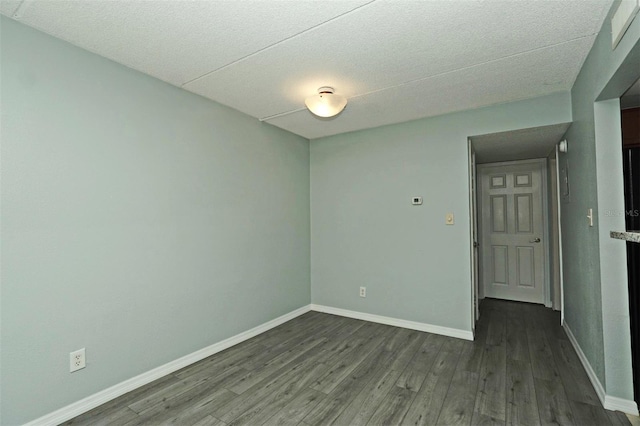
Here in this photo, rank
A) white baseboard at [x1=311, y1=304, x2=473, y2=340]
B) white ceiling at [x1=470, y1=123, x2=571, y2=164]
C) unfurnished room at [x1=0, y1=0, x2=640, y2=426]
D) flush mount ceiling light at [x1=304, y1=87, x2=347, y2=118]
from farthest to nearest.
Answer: white baseboard at [x1=311, y1=304, x2=473, y2=340], white ceiling at [x1=470, y1=123, x2=571, y2=164], flush mount ceiling light at [x1=304, y1=87, x2=347, y2=118], unfurnished room at [x1=0, y1=0, x2=640, y2=426]

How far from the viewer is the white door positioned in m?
4.50

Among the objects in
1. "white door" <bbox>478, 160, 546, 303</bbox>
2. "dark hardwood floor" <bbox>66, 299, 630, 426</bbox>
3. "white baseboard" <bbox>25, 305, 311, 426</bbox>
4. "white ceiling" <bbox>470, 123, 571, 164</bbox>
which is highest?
"white ceiling" <bbox>470, 123, 571, 164</bbox>

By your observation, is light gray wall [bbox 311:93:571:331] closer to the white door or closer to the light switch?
the light switch

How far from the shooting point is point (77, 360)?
2.06 metres

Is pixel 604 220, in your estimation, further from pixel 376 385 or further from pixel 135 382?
pixel 135 382

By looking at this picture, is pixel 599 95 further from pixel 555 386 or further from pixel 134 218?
pixel 134 218

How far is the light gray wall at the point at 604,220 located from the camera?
186 cm

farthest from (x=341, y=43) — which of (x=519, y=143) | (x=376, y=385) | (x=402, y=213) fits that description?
(x=519, y=143)

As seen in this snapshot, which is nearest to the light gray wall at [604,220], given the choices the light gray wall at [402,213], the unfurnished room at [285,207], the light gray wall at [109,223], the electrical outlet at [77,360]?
the unfurnished room at [285,207]

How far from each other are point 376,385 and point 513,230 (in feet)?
11.6

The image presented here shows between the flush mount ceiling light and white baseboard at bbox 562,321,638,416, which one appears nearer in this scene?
white baseboard at bbox 562,321,638,416

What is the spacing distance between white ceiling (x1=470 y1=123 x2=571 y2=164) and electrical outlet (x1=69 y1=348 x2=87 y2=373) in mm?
3887

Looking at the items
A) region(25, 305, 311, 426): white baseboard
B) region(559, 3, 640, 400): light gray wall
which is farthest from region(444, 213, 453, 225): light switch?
region(25, 305, 311, 426): white baseboard

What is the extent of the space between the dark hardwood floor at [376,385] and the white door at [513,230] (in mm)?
1323
